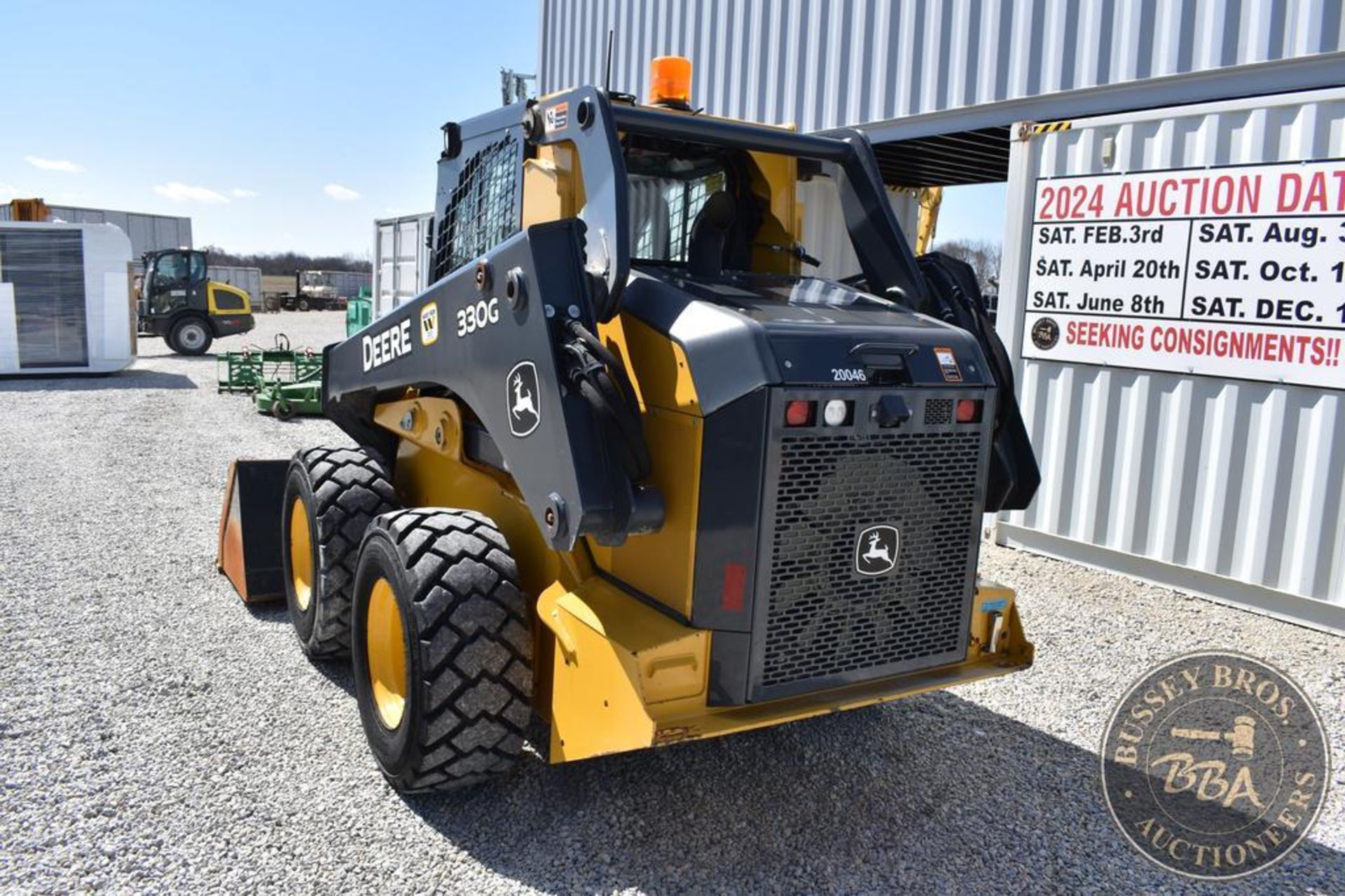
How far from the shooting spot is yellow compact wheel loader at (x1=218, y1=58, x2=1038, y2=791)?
2.94 meters

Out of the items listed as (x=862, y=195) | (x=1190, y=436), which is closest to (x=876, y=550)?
(x=862, y=195)

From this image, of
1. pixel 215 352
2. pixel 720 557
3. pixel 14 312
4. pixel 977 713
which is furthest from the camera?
pixel 215 352

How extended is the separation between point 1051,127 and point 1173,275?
146cm

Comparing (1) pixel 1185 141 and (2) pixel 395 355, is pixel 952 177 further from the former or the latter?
(2) pixel 395 355

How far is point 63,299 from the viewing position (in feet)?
53.3

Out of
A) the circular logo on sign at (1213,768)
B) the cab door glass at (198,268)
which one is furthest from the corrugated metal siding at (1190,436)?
the cab door glass at (198,268)

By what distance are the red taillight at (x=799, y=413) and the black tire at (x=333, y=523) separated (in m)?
2.37

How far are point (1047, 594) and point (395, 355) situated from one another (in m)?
4.40

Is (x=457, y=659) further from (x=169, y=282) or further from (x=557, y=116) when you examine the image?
(x=169, y=282)

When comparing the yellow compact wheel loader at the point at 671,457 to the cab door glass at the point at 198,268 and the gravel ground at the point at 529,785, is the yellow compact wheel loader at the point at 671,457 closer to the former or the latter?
the gravel ground at the point at 529,785

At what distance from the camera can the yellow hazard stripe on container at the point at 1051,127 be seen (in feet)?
22.8

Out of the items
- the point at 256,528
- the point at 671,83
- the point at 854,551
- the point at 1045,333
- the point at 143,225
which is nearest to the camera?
the point at 854,551

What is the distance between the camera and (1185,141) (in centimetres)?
626

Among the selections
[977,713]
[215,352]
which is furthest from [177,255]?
[977,713]
